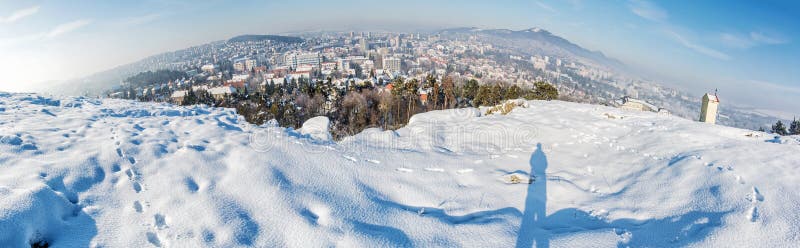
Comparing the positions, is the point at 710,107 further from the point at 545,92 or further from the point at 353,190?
the point at 353,190

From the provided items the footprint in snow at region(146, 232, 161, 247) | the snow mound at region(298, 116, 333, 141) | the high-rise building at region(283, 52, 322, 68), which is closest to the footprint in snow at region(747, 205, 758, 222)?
the footprint in snow at region(146, 232, 161, 247)

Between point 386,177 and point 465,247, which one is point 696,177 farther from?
point 386,177

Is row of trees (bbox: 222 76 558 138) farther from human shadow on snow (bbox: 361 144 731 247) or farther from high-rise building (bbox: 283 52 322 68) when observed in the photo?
high-rise building (bbox: 283 52 322 68)

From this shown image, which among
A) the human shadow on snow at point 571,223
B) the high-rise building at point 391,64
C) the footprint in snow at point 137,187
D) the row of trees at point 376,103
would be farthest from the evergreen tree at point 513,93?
the high-rise building at point 391,64

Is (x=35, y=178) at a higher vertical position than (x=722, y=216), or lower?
higher

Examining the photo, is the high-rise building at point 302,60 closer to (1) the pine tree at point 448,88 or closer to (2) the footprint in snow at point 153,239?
(1) the pine tree at point 448,88

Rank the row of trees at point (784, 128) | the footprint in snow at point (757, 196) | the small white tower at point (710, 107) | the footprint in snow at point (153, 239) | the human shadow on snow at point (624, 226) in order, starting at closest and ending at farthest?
the footprint in snow at point (153, 239) → the human shadow on snow at point (624, 226) → the footprint in snow at point (757, 196) → the small white tower at point (710, 107) → the row of trees at point (784, 128)

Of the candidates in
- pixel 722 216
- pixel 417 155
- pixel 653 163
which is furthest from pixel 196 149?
pixel 653 163
